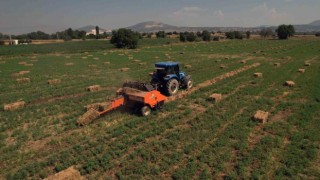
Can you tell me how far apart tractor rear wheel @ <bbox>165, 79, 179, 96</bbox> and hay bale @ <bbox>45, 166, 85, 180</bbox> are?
8127 mm

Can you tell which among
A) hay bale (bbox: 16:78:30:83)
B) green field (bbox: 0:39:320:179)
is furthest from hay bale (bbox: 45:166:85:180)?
hay bale (bbox: 16:78:30:83)

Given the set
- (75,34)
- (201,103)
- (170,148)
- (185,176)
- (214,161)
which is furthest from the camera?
(75,34)

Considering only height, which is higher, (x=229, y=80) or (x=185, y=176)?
(x=229, y=80)

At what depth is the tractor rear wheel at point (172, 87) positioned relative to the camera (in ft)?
46.5

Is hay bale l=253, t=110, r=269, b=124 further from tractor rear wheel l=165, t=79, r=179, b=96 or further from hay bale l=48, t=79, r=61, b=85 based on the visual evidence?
hay bale l=48, t=79, r=61, b=85

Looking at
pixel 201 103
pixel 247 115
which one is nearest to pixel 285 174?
pixel 247 115

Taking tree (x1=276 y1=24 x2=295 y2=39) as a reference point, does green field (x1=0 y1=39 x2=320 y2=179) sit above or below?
below

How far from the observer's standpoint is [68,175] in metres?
6.75

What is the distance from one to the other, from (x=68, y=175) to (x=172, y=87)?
8.97 m

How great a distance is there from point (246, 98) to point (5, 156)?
1194 centimetres

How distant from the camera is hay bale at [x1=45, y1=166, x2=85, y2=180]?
666cm

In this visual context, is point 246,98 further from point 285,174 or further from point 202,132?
point 285,174

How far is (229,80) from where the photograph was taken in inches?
747

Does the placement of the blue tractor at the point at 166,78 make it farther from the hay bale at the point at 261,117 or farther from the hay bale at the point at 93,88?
the hay bale at the point at 261,117
